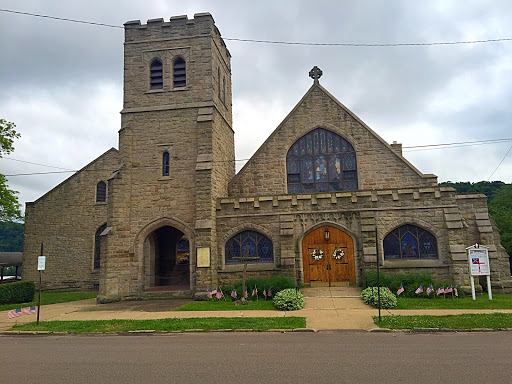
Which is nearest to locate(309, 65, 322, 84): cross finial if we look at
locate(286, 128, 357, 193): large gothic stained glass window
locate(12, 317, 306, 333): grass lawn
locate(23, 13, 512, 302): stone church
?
locate(23, 13, 512, 302): stone church

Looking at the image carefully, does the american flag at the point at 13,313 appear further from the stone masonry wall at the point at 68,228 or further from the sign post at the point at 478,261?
the sign post at the point at 478,261

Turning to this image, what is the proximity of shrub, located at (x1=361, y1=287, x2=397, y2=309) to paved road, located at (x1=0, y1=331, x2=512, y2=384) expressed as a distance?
370cm

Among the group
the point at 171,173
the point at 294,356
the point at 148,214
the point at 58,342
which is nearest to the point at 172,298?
the point at 148,214

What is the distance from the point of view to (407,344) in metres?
8.57

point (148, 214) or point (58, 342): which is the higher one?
point (148, 214)

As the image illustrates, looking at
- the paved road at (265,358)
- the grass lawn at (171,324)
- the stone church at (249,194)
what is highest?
the stone church at (249,194)

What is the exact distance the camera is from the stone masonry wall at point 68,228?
2623cm

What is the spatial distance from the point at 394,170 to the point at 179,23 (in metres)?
13.2

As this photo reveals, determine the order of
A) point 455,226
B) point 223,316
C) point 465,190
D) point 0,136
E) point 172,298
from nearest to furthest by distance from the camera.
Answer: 1. point 223,316
2. point 455,226
3. point 172,298
4. point 0,136
5. point 465,190

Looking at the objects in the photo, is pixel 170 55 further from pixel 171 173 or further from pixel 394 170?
pixel 394 170

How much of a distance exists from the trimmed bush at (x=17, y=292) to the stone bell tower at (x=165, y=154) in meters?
4.58

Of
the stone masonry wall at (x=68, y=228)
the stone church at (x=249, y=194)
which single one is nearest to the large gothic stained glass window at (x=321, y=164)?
the stone church at (x=249, y=194)

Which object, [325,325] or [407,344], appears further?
[325,325]

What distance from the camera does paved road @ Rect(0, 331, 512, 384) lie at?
6.27 m
